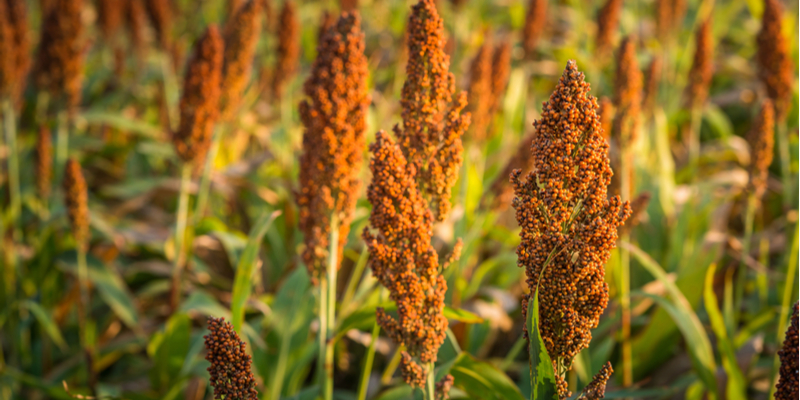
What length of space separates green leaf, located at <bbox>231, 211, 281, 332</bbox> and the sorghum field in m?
0.02

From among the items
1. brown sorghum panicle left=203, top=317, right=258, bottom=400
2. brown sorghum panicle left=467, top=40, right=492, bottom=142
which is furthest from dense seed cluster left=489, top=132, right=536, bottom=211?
brown sorghum panicle left=203, top=317, right=258, bottom=400

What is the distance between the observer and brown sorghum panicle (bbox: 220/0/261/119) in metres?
3.83

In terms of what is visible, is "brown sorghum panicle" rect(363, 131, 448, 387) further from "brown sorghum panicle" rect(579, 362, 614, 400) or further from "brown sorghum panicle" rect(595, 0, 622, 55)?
"brown sorghum panicle" rect(595, 0, 622, 55)

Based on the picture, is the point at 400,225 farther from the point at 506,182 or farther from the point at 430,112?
the point at 506,182

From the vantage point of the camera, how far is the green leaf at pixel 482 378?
2.15 m

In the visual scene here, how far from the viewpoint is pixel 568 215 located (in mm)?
1490

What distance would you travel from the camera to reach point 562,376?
1609 millimetres

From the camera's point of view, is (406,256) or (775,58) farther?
(775,58)

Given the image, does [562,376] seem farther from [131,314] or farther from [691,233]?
[691,233]

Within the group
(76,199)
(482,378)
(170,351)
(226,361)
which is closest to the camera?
(226,361)

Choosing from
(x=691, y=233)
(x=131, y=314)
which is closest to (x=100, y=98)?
(x=131, y=314)

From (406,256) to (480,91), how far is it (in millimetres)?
2816

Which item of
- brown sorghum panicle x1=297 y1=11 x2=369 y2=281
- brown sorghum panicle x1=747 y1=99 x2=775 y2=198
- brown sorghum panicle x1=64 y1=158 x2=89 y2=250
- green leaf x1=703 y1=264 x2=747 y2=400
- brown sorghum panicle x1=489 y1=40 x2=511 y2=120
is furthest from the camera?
brown sorghum panicle x1=489 y1=40 x2=511 y2=120

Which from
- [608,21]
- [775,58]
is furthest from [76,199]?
[608,21]
